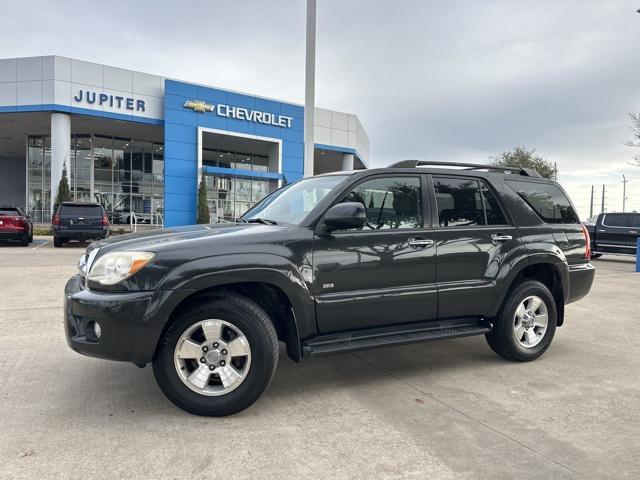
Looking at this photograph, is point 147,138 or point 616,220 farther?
point 147,138

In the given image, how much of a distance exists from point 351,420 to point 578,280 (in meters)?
3.11

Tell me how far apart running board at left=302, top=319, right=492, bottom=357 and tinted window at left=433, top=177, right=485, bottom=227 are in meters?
0.90

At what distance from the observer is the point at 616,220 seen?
16.5 meters

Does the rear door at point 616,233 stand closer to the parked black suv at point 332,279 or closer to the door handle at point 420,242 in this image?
the parked black suv at point 332,279

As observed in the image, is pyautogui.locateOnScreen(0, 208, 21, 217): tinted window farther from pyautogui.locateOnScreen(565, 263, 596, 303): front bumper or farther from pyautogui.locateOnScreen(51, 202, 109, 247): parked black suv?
pyautogui.locateOnScreen(565, 263, 596, 303): front bumper

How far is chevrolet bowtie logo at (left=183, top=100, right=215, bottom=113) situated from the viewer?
28.7 metres

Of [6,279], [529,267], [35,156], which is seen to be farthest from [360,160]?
[529,267]

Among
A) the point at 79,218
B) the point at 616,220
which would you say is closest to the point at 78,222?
the point at 79,218

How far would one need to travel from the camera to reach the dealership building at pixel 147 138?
2636 centimetres

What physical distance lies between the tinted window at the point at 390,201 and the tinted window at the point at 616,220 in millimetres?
15190

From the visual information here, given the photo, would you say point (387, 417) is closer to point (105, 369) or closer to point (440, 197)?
point (440, 197)

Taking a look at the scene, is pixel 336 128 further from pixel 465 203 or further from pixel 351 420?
pixel 351 420

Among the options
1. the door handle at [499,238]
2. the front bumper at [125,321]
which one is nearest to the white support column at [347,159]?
the door handle at [499,238]

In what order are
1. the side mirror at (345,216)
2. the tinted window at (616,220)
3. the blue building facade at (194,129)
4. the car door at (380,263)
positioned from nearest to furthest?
the side mirror at (345,216)
the car door at (380,263)
the tinted window at (616,220)
the blue building facade at (194,129)
